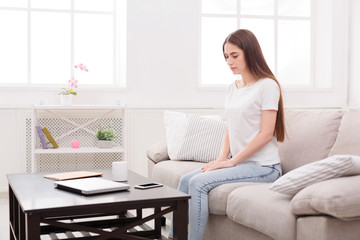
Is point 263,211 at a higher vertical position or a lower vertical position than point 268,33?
lower

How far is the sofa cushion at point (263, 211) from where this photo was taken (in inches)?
71.8

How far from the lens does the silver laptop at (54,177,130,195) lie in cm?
200

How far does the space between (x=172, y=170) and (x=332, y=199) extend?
1.36 m

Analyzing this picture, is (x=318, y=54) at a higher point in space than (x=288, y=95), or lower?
higher

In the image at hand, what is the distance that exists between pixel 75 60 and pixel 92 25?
37 centimetres

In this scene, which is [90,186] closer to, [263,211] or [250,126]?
[263,211]

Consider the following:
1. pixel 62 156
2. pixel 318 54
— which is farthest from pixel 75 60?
pixel 318 54

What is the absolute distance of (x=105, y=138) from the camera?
419 centimetres

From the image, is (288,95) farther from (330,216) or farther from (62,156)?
(330,216)

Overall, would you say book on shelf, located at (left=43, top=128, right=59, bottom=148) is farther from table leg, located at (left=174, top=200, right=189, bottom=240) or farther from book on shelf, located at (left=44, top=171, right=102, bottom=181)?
table leg, located at (left=174, top=200, right=189, bottom=240)

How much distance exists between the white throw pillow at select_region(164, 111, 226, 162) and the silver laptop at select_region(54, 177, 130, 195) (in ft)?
3.54

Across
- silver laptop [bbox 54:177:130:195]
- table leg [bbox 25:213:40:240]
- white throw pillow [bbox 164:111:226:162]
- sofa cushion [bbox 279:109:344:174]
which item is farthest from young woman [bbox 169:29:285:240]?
table leg [bbox 25:213:40:240]

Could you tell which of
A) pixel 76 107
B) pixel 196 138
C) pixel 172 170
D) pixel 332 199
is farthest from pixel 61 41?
pixel 332 199

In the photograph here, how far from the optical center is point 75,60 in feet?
14.8
